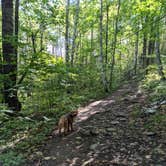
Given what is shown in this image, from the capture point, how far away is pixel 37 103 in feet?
29.0

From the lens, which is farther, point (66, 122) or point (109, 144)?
point (66, 122)

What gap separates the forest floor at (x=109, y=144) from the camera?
4.87m

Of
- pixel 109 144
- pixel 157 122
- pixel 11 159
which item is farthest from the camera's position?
pixel 157 122

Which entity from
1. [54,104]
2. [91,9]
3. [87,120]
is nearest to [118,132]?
[87,120]

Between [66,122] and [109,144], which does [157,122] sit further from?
[66,122]

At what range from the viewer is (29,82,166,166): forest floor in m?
4.87

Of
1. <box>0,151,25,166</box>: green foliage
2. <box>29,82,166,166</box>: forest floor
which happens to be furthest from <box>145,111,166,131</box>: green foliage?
<box>0,151,25,166</box>: green foliage

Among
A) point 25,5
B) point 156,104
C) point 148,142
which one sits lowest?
point 148,142

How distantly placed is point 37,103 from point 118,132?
3705 millimetres

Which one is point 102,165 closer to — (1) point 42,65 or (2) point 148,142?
(2) point 148,142

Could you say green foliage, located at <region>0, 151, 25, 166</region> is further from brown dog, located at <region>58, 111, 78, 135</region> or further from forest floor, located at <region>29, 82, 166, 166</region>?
brown dog, located at <region>58, 111, 78, 135</region>

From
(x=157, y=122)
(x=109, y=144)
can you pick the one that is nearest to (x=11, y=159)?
(x=109, y=144)

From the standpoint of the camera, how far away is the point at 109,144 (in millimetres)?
5586

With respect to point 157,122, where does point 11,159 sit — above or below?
below
